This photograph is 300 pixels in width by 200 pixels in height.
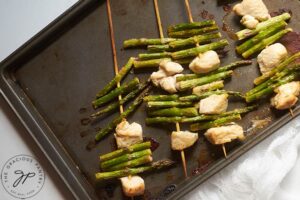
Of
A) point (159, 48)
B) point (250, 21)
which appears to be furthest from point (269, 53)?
point (159, 48)

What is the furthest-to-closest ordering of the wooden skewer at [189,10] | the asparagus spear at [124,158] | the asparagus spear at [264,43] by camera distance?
the wooden skewer at [189,10]
the asparagus spear at [264,43]
the asparagus spear at [124,158]

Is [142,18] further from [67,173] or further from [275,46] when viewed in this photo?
[67,173]

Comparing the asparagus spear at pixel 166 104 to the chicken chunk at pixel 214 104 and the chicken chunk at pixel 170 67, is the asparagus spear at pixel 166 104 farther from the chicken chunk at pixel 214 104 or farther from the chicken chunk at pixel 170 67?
the chicken chunk at pixel 170 67

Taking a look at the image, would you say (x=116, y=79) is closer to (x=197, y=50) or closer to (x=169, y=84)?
(x=169, y=84)

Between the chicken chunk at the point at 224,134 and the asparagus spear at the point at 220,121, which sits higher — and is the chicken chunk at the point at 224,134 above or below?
below

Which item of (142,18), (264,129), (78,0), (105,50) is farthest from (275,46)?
(78,0)

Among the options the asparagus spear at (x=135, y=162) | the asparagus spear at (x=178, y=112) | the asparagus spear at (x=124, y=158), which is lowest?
the asparagus spear at (x=135, y=162)

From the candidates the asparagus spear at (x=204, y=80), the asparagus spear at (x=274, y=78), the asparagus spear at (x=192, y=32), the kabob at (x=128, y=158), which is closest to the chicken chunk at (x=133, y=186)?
the kabob at (x=128, y=158)
